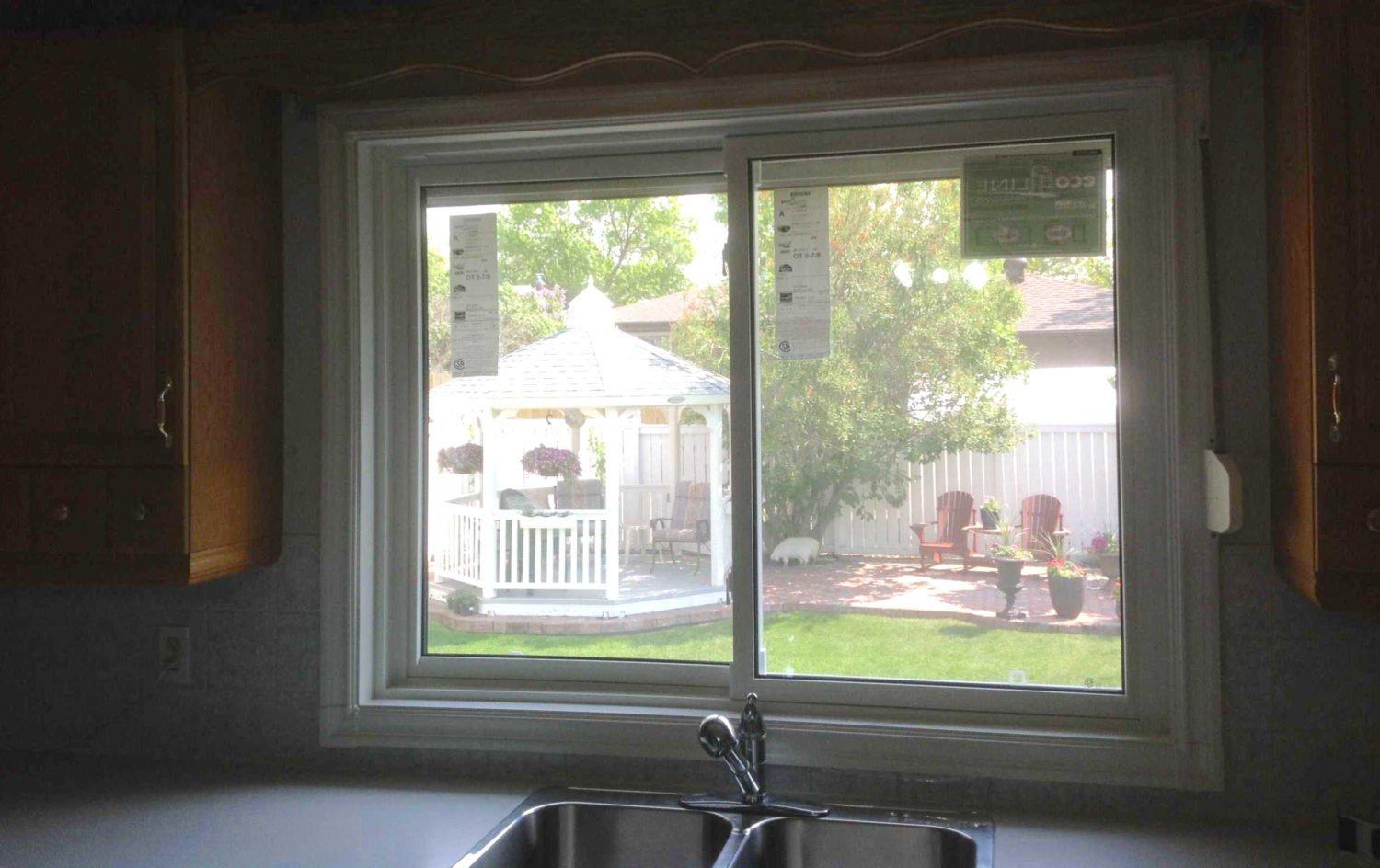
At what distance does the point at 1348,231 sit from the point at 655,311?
3.78 ft

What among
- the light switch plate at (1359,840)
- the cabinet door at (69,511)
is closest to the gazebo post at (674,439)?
the cabinet door at (69,511)

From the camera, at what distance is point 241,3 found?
2014mm

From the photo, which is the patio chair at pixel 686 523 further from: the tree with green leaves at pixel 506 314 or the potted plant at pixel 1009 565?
the potted plant at pixel 1009 565

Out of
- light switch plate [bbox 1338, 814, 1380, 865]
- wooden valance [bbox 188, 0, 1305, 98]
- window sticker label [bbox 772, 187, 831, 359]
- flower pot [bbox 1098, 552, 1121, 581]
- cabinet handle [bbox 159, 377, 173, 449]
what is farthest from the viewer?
window sticker label [bbox 772, 187, 831, 359]

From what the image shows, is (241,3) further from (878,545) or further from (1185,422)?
(1185,422)

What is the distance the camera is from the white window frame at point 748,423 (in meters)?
1.75

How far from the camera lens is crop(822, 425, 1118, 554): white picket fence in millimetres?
1876

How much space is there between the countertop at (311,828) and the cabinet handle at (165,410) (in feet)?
2.05

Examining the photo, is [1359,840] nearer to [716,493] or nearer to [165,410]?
[716,493]

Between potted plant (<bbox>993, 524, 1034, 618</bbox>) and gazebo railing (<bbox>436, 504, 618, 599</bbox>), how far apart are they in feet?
2.38

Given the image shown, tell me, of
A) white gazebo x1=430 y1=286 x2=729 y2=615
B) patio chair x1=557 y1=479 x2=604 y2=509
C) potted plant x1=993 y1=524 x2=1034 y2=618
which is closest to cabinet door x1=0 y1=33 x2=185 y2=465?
white gazebo x1=430 y1=286 x2=729 y2=615

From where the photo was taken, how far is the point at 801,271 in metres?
1.98

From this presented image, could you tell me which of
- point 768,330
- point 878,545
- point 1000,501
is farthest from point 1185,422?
point 768,330

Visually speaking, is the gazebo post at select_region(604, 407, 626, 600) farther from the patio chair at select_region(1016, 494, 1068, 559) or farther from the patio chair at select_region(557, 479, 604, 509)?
the patio chair at select_region(1016, 494, 1068, 559)
